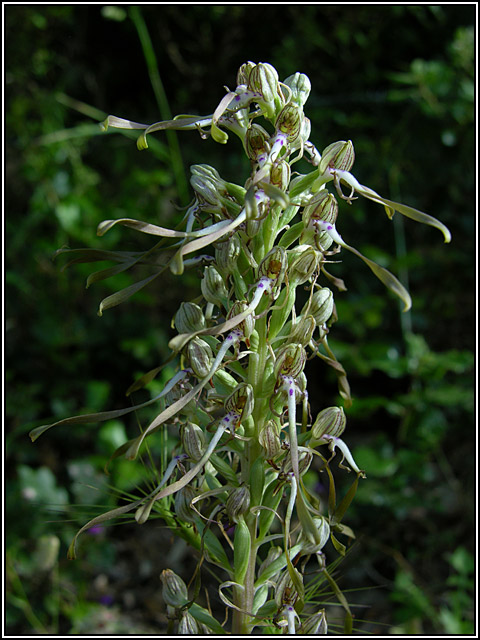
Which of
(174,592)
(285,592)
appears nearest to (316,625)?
(285,592)

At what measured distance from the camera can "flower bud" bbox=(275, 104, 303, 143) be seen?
0.51m

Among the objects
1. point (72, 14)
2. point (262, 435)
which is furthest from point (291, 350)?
point (72, 14)

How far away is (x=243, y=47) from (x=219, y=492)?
85.2 inches

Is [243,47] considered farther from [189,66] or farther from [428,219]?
[428,219]

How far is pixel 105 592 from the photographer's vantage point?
1.56m

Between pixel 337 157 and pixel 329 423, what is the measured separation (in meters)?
0.26

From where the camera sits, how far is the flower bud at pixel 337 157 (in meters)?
0.52

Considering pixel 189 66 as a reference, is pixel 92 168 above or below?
below

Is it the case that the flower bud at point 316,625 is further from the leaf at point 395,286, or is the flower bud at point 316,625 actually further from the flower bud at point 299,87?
the flower bud at point 299,87

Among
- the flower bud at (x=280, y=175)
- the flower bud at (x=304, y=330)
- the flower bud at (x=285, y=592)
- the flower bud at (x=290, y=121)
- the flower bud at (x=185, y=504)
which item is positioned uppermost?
the flower bud at (x=290, y=121)

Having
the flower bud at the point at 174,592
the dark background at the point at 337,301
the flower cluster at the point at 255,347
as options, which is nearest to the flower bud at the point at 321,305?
the flower cluster at the point at 255,347

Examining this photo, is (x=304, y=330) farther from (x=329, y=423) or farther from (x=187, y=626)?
(x=187, y=626)

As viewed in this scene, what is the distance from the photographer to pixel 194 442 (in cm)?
54

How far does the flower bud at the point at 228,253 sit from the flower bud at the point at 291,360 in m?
0.10
